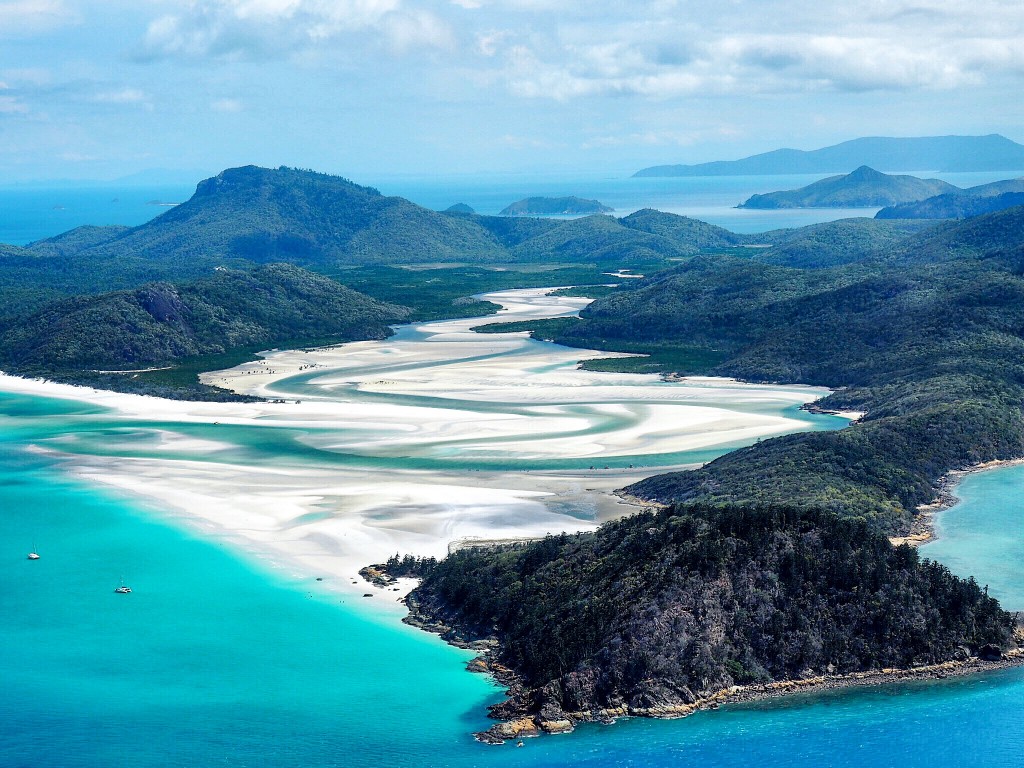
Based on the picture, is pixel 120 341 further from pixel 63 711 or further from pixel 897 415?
pixel 63 711

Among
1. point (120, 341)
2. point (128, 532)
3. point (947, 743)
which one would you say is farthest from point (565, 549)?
point (120, 341)

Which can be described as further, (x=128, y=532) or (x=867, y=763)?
(x=128, y=532)

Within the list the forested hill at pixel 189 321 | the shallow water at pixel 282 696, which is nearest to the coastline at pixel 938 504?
the shallow water at pixel 282 696

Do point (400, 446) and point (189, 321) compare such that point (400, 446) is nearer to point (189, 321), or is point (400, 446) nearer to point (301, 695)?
point (301, 695)

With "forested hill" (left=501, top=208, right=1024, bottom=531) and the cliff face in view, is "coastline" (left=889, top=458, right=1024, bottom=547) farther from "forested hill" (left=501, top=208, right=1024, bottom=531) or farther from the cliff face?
the cliff face

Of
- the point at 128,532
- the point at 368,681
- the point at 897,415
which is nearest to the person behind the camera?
the point at 368,681

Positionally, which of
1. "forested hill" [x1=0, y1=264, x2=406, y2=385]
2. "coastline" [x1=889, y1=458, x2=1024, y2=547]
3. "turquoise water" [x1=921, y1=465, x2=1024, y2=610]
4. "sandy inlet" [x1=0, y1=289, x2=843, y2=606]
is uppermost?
"forested hill" [x1=0, y1=264, x2=406, y2=385]

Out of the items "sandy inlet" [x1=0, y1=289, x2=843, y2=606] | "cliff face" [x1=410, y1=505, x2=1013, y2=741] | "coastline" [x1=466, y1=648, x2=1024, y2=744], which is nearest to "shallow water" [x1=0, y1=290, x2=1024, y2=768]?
"coastline" [x1=466, y1=648, x2=1024, y2=744]
